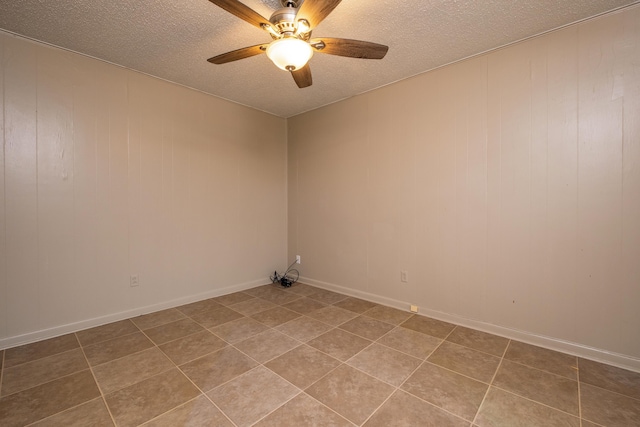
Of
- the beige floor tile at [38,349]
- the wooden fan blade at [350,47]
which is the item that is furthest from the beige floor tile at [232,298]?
the wooden fan blade at [350,47]

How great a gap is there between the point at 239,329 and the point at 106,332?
1.22 m

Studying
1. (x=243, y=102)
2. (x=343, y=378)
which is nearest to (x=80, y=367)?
(x=343, y=378)

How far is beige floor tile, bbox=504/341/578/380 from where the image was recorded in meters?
1.94

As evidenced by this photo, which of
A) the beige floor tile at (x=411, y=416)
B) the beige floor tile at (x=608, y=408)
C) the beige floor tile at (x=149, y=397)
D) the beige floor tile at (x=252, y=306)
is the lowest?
the beige floor tile at (x=608, y=408)

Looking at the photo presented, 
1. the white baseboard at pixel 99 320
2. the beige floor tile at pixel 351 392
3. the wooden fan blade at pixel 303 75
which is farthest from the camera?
the white baseboard at pixel 99 320

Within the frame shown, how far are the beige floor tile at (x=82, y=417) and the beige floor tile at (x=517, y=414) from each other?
2.03m

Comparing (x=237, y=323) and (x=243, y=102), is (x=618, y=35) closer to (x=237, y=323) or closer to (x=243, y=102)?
(x=243, y=102)

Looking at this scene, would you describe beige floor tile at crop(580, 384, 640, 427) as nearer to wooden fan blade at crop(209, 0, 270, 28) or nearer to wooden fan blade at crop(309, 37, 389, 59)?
wooden fan blade at crop(309, 37, 389, 59)

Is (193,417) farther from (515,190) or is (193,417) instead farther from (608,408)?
(515,190)

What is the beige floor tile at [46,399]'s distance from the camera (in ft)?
4.92

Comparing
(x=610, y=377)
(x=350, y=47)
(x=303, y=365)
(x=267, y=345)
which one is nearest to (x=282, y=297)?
(x=267, y=345)

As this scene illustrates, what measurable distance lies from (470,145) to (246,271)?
10.5 feet

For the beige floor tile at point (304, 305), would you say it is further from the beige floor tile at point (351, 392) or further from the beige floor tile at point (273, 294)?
the beige floor tile at point (351, 392)

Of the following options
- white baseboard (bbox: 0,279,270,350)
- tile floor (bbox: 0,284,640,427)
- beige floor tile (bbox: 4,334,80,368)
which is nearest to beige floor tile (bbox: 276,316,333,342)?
tile floor (bbox: 0,284,640,427)
